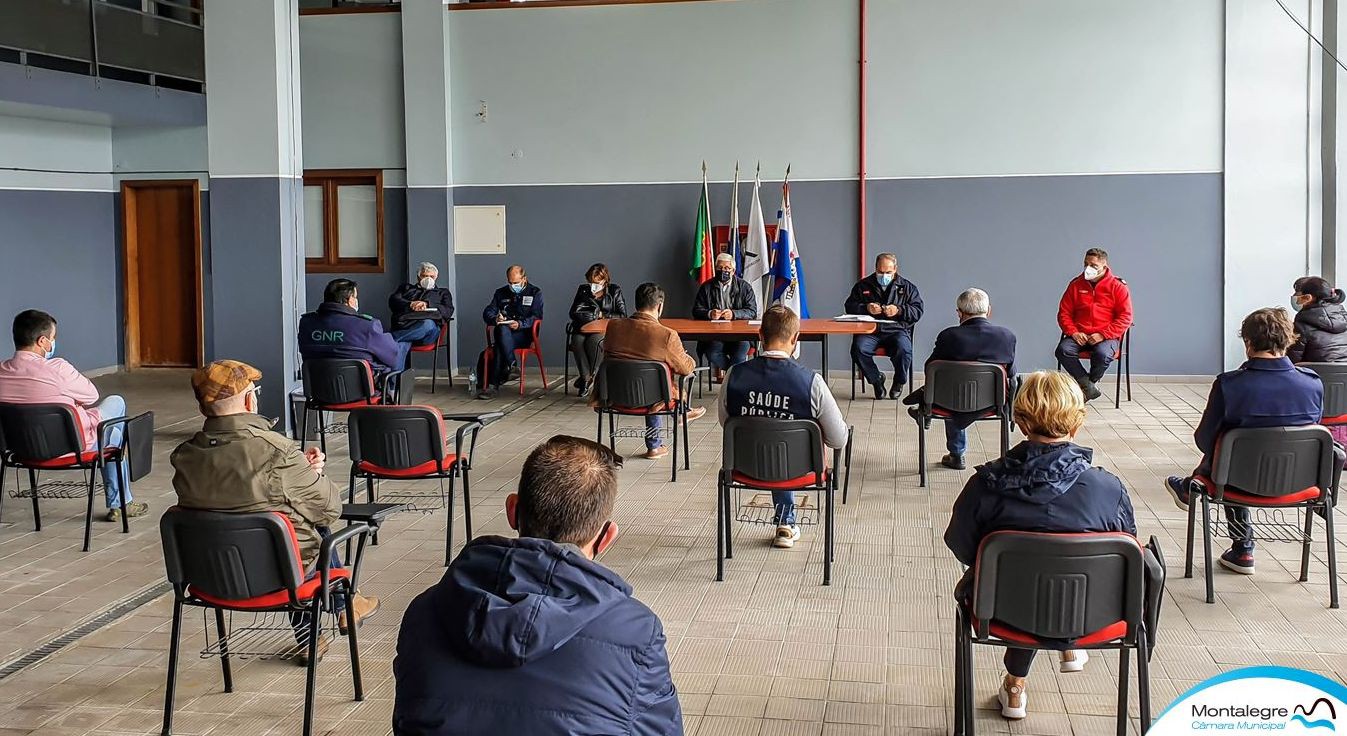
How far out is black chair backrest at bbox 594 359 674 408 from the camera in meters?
7.17

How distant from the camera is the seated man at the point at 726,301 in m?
10.6

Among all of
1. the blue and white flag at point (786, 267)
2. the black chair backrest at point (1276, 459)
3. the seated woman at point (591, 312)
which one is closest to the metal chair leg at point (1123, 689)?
the black chair backrest at point (1276, 459)

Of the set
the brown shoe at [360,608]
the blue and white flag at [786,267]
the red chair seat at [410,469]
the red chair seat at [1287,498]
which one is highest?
the blue and white flag at [786,267]

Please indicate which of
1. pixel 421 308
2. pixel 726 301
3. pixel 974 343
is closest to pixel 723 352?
pixel 726 301

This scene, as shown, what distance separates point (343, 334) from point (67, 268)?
6.15 meters

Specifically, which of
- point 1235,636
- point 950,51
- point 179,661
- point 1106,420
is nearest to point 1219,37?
point 950,51

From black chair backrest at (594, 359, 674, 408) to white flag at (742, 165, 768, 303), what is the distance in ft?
14.4

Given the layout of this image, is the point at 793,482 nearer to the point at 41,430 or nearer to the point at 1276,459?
the point at 1276,459

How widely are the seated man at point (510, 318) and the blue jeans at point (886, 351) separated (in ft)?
9.36

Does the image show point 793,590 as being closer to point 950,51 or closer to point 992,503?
point 992,503

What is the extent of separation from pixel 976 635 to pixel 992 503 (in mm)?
360

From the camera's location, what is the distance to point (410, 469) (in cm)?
545

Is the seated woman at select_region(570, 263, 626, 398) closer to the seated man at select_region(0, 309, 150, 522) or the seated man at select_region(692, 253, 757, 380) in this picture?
the seated man at select_region(692, 253, 757, 380)

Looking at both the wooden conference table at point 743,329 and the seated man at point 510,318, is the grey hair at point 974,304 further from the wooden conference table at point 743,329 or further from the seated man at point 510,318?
→ the seated man at point 510,318
